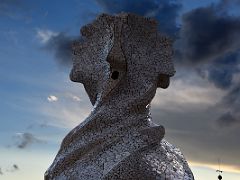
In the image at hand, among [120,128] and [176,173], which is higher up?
[120,128]

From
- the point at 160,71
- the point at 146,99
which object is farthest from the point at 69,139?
the point at 160,71

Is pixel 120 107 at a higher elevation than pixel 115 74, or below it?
below

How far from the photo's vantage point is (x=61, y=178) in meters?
11.5

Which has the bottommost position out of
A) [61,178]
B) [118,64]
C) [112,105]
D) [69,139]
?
[61,178]

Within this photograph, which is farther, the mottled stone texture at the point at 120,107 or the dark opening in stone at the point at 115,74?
the dark opening in stone at the point at 115,74

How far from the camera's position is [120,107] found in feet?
38.9

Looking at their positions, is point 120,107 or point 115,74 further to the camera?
point 115,74

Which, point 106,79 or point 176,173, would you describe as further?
point 106,79

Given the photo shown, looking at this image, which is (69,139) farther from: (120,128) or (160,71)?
(160,71)

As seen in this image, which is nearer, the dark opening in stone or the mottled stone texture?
the mottled stone texture

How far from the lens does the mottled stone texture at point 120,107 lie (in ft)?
36.3

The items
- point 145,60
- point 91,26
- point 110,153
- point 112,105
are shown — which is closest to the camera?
point 110,153

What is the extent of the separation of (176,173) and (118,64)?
9.33ft

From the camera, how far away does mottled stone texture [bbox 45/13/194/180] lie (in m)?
11.1
